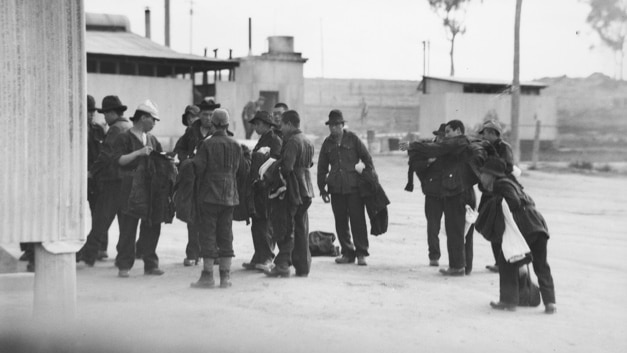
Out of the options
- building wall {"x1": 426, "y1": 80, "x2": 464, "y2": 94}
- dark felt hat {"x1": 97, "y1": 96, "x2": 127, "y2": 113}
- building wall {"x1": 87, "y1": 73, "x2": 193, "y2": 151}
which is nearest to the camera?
dark felt hat {"x1": 97, "y1": 96, "x2": 127, "y2": 113}

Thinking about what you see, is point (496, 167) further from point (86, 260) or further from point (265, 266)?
point (86, 260)

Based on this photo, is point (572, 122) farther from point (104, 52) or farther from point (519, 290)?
point (519, 290)

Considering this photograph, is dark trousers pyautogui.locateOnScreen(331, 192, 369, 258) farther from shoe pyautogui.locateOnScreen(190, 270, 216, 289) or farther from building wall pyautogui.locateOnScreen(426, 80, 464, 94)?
building wall pyautogui.locateOnScreen(426, 80, 464, 94)

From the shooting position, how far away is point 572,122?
3662 cm

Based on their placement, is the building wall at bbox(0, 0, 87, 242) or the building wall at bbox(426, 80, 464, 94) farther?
the building wall at bbox(426, 80, 464, 94)

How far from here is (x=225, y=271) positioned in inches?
375

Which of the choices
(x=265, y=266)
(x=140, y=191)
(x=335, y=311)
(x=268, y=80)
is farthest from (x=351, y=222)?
(x=268, y=80)

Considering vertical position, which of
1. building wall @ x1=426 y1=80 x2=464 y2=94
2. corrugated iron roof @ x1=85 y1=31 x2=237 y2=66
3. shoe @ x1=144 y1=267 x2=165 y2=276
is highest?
corrugated iron roof @ x1=85 y1=31 x2=237 y2=66

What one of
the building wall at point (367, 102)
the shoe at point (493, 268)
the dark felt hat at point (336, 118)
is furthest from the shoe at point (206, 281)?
the building wall at point (367, 102)

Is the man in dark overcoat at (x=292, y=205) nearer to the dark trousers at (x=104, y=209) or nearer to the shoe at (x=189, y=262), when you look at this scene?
the shoe at (x=189, y=262)

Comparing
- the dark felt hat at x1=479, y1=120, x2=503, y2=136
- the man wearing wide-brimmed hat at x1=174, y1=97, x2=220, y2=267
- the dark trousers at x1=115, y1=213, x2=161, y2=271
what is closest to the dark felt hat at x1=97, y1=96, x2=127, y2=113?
the man wearing wide-brimmed hat at x1=174, y1=97, x2=220, y2=267

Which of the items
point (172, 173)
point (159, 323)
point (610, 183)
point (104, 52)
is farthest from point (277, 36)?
point (159, 323)

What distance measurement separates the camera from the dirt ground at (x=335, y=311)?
7.25 metres

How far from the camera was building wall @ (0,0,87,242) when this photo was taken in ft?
23.1
